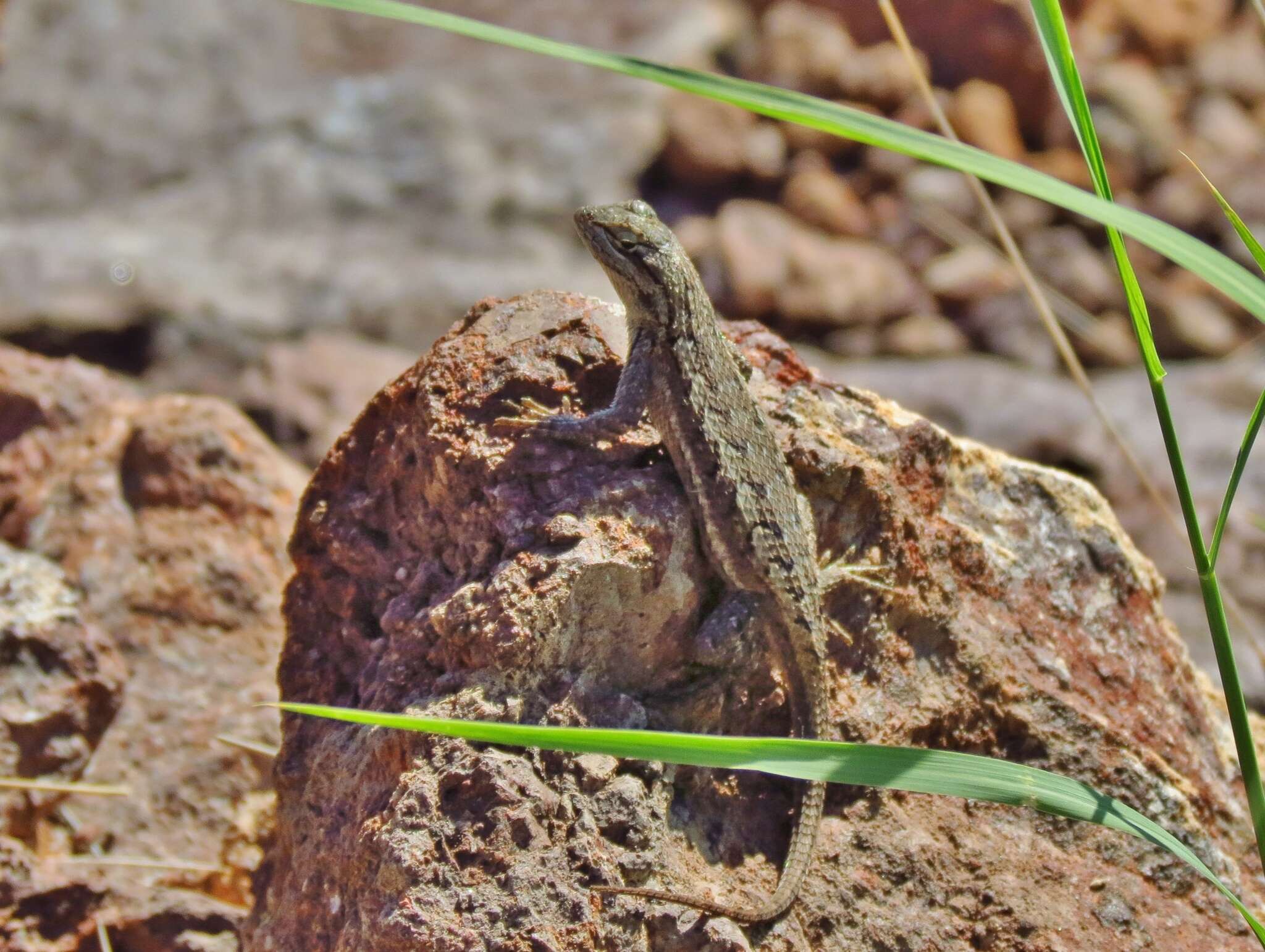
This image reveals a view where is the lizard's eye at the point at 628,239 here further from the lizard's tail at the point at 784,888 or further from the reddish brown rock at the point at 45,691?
the reddish brown rock at the point at 45,691

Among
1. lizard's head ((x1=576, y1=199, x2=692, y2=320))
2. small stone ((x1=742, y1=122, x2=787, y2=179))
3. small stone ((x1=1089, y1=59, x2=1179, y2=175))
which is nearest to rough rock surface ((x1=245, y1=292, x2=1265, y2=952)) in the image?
lizard's head ((x1=576, y1=199, x2=692, y2=320))

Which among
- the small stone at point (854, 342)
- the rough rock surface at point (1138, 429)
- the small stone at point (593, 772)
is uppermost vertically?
the small stone at point (854, 342)

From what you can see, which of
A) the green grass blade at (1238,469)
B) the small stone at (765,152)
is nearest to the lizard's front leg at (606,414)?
the green grass blade at (1238,469)

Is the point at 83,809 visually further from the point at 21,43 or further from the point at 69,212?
the point at 21,43

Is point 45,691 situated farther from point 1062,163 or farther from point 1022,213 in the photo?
point 1062,163

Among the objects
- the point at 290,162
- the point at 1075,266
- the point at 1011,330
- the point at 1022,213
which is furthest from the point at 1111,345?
the point at 290,162

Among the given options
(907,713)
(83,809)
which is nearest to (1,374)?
(83,809)
